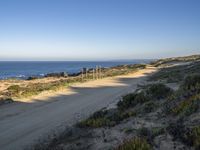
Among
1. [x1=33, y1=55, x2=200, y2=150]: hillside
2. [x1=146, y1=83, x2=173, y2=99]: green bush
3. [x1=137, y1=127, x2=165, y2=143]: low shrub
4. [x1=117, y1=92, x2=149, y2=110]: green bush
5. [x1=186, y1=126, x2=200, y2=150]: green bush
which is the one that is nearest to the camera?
[x1=186, y1=126, x2=200, y2=150]: green bush

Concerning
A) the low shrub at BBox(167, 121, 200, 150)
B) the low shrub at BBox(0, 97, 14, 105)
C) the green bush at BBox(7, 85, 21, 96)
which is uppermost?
the low shrub at BBox(167, 121, 200, 150)

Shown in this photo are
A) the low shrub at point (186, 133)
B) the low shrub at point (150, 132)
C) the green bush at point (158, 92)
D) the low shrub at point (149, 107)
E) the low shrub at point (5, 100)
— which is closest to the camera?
the low shrub at point (186, 133)

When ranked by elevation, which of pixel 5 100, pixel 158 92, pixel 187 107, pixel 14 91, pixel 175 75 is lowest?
pixel 14 91

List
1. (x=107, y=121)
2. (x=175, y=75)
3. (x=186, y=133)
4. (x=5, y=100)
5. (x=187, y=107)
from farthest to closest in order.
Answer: (x=175, y=75) < (x=5, y=100) < (x=107, y=121) < (x=187, y=107) < (x=186, y=133)

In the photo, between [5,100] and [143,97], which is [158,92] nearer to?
[143,97]

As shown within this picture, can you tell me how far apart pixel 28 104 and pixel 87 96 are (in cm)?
514

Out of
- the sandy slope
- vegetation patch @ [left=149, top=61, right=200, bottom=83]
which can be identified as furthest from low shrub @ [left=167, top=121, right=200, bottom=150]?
vegetation patch @ [left=149, top=61, right=200, bottom=83]

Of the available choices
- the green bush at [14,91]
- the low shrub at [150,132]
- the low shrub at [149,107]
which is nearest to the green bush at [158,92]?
the low shrub at [149,107]

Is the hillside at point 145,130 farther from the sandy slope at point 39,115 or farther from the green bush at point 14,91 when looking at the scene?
the green bush at point 14,91

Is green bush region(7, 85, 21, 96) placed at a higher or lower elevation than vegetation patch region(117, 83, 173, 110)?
lower

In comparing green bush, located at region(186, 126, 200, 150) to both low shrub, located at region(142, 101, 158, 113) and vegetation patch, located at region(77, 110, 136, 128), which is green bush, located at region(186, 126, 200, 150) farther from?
low shrub, located at region(142, 101, 158, 113)

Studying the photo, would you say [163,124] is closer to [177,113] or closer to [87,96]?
[177,113]

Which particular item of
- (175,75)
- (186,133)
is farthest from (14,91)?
(186,133)

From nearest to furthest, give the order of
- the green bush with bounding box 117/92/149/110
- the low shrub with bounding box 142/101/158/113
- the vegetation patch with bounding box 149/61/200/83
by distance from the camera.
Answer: the low shrub with bounding box 142/101/158/113 → the green bush with bounding box 117/92/149/110 → the vegetation patch with bounding box 149/61/200/83
